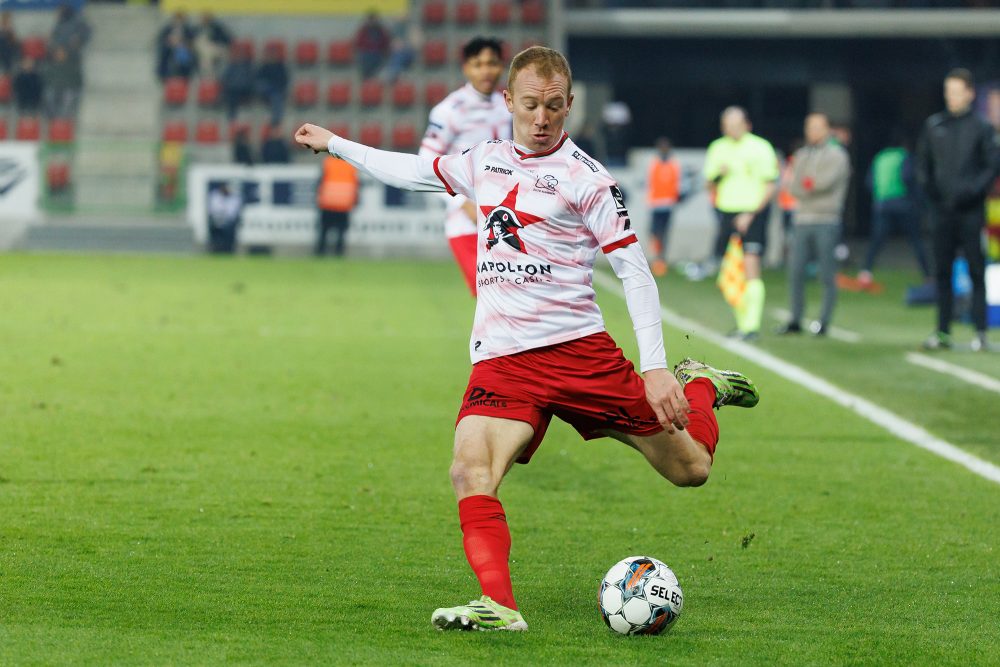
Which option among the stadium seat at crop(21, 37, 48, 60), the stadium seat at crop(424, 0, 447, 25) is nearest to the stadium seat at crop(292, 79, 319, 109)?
the stadium seat at crop(424, 0, 447, 25)

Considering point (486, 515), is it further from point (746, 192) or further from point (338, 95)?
point (338, 95)

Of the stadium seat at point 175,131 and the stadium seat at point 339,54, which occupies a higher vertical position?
→ the stadium seat at point 339,54

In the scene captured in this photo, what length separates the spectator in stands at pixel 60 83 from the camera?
3384cm

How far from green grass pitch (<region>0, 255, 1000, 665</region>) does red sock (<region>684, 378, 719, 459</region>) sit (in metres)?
0.30

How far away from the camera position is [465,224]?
8852 mm

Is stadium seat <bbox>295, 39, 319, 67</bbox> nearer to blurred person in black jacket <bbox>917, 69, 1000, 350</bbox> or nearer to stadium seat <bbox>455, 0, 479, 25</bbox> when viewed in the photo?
stadium seat <bbox>455, 0, 479, 25</bbox>

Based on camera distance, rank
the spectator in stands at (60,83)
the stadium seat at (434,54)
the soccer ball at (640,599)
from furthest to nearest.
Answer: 1. the stadium seat at (434,54)
2. the spectator in stands at (60,83)
3. the soccer ball at (640,599)

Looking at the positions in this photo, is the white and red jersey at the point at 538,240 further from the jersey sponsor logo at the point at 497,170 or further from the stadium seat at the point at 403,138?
the stadium seat at the point at 403,138

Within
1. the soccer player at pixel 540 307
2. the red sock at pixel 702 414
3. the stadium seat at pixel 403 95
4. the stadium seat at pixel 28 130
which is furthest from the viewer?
the stadium seat at pixel 403 95

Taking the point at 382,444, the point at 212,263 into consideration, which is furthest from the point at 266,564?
the point at 212,263

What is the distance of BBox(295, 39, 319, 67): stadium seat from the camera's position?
35188 mm

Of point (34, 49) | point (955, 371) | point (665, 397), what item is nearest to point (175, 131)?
point (34, 49)

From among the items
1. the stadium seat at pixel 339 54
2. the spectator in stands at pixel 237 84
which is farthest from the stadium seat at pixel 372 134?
the spectator in stands at pixel 237 84

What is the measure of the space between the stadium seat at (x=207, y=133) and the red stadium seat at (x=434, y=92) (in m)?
4.44
